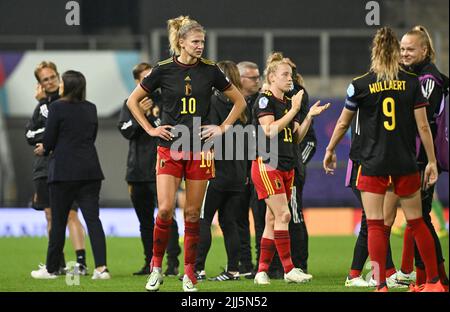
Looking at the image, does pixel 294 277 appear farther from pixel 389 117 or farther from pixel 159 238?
pixel 389 117

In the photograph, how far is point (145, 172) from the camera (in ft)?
36.0

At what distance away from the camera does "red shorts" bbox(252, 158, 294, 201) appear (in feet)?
31.9

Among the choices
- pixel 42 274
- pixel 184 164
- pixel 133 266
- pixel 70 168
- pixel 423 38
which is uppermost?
pixel 423 38

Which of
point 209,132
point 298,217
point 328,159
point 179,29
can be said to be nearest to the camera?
point 328,159

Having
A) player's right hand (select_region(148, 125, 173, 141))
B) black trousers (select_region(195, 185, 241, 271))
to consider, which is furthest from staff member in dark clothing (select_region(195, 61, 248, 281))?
player's right hand (select_region(148, 125, 173, 141))

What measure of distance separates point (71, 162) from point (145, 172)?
2.57ft

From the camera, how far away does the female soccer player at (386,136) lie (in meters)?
8.29

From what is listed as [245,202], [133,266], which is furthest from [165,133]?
[133,266]

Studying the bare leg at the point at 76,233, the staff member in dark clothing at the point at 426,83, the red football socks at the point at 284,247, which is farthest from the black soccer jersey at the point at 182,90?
the bare leg at the point at 76,233

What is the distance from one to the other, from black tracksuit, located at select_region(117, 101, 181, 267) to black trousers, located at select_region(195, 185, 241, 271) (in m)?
0.49

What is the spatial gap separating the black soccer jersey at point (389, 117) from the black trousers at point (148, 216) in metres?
3.16
